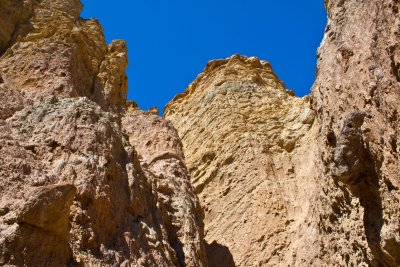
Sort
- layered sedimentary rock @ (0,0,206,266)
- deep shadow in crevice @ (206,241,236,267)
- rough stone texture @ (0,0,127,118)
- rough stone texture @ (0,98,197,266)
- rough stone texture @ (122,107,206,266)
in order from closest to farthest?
rough stone texture @ (0,98,197,266) → layered sedimentary rock @ (0,0,206,266) → rough stone texture @ (122,107,206,266) → rough stone texture @ (0,0,127,118) → deep shadow in crevice @ (206,241,236,267)

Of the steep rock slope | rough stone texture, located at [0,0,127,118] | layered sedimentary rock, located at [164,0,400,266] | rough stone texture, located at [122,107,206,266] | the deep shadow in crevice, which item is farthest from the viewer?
the steep rock slope

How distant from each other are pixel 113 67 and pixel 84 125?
6597 millimetres

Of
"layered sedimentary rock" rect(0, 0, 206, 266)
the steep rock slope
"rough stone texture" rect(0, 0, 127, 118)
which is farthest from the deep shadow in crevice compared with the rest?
"rough stone texture" rect(0, 0, 127, 118)

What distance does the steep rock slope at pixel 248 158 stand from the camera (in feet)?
54.9

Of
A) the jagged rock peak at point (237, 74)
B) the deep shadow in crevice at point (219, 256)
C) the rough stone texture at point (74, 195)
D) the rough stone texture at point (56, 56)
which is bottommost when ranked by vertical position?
the rough stone texture at point (74, 195)

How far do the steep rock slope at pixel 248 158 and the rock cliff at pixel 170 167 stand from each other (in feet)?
0.24

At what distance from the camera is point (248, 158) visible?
20.5 meters

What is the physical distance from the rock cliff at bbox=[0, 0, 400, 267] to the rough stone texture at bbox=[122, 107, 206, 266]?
0.15 ft

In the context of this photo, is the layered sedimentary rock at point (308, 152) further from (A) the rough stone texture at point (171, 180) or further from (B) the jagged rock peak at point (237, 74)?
(A) the rough stone texture at point (171, 180)

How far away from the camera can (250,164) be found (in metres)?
20.2

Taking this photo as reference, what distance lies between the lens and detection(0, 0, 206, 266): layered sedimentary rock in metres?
8.14

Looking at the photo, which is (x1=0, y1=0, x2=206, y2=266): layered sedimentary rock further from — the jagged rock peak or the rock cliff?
the jagged rock peak

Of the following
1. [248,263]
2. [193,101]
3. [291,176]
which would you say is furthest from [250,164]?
[193,101]

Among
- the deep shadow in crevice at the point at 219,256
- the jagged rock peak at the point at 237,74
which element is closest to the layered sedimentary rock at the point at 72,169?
the deep shadow in crevice at the point at 219,256
